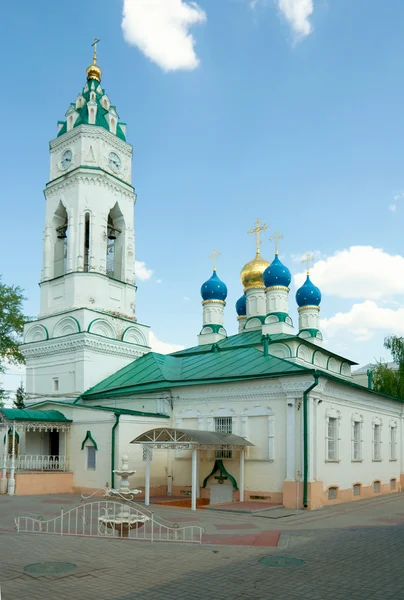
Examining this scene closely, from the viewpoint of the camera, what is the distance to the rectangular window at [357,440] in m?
20.6

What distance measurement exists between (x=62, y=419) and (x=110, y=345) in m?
4.24

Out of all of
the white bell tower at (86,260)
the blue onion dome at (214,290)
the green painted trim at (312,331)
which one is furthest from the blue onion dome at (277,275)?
the white bell tower at (86,260)

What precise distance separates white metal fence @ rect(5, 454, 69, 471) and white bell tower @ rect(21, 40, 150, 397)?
3071 millimetres

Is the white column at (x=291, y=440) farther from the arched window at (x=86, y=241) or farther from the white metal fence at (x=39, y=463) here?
the arched window at (x=86, y=241)

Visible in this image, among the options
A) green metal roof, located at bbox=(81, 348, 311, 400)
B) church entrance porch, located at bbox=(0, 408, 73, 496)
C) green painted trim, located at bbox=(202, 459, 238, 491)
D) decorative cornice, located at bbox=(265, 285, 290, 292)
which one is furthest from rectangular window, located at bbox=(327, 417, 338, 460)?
decorative cornice, located at bbox=(265, 285, 290, 292)

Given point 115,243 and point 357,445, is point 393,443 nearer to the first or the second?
point 357,445

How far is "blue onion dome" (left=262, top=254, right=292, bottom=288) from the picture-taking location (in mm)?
28578

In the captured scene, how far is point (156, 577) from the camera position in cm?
788

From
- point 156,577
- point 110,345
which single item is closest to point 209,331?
point 110,345

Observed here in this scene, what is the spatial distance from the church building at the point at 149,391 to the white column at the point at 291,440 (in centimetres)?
3

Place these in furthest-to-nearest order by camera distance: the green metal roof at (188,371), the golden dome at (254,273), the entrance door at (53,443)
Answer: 1. the golden dome at (254,273)
2. the entrance door at (53,443)
3. the green metal roof at (188,371)

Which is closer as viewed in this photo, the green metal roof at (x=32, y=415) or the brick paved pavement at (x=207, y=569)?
the brick paved pavement at (x=207, y=569)

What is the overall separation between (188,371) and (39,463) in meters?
6.39

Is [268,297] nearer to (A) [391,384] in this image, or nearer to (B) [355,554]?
(A) [391,384]
